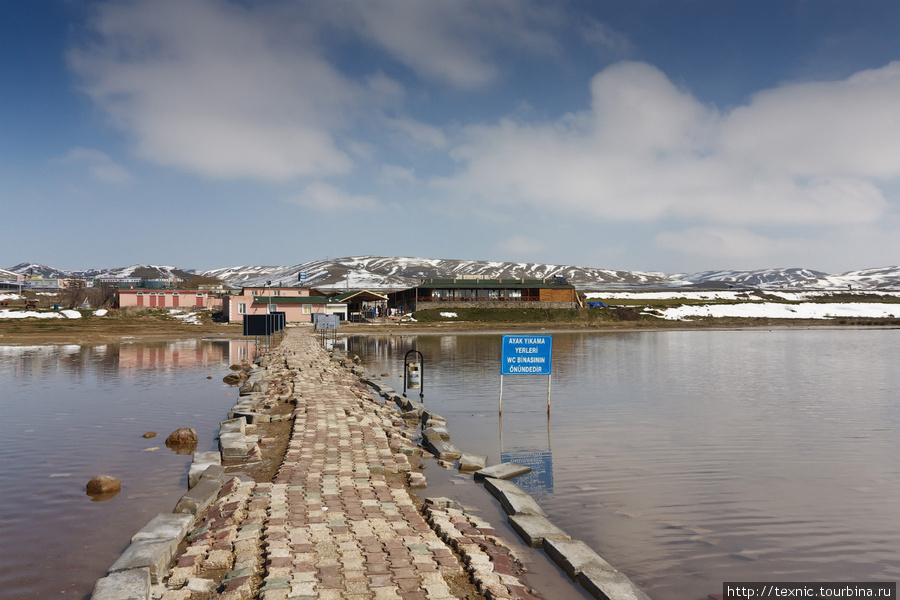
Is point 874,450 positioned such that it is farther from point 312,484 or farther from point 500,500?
point 312,484

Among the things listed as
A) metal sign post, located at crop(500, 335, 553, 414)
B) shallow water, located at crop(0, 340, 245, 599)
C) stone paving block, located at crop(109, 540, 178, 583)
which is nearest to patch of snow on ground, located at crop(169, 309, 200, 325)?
shallow water, located at crop(0, 340, 245, 599)

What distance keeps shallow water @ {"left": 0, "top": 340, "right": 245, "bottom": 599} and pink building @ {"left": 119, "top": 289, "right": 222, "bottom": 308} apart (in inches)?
2420

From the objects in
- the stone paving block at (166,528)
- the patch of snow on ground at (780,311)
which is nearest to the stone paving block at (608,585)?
the stone paving block at (166,528)

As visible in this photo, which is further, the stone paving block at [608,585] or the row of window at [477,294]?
the row of window at [477,294]

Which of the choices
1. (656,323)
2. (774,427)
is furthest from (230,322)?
(774,427)

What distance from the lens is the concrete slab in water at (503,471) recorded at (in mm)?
9992

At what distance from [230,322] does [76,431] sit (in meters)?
61.2

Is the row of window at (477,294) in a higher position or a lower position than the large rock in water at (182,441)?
higher

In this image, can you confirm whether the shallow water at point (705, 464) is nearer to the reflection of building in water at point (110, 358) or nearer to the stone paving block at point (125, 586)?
the stone paving block at point (125, 586)

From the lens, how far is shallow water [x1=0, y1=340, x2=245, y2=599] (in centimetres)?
675

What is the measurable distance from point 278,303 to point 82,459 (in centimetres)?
6212

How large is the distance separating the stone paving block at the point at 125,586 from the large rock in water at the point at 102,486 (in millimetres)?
4118

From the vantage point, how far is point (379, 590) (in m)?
5.41

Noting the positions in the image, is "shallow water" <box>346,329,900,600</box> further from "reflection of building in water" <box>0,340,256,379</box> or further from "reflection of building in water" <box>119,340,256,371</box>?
"reflection of building in water" <box>0,340,256,379</box>
